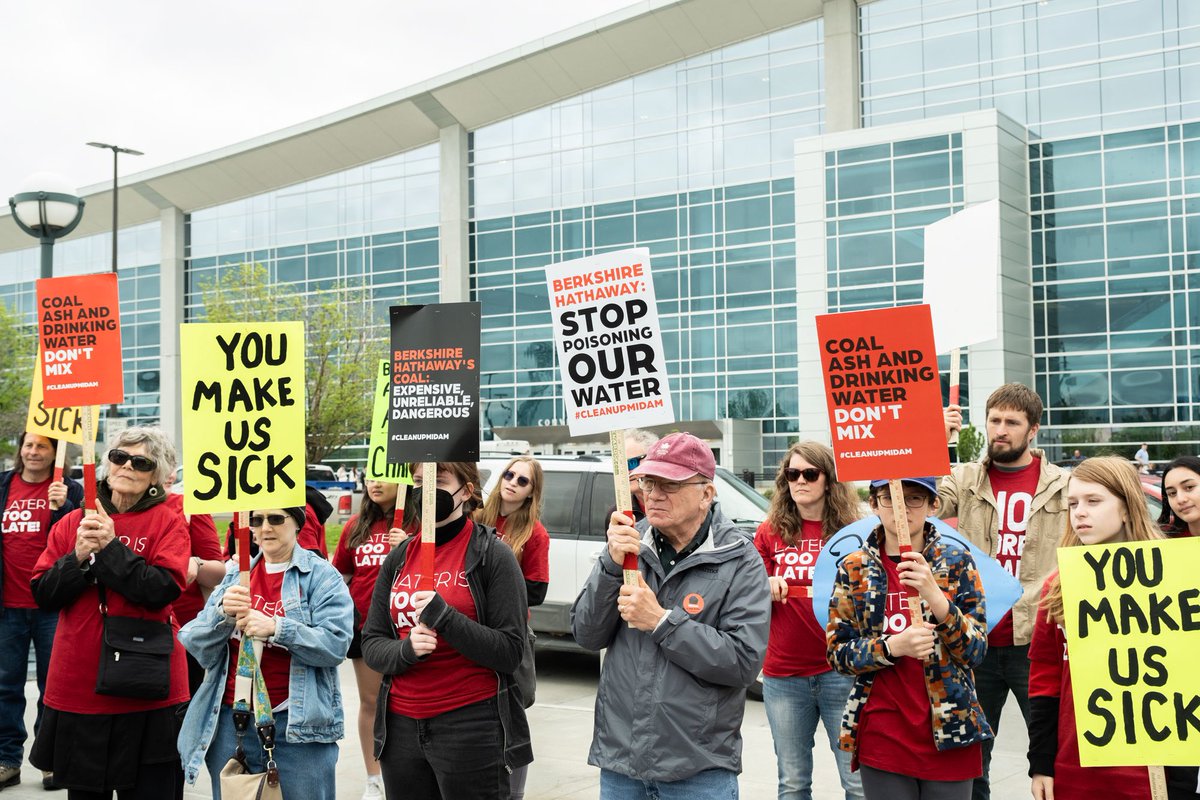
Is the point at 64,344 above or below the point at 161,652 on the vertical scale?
above

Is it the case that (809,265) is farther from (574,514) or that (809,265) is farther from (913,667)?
(913,667)

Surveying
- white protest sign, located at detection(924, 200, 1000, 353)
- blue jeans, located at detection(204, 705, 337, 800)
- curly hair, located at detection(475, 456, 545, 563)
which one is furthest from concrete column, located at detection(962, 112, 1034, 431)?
blue jeans, located at detection(204, 705, 337, 800)

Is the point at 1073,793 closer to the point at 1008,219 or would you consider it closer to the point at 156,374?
the point at 1008,219

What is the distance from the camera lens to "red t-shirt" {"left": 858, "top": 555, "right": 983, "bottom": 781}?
3.94 m

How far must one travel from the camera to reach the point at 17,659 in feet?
23.5

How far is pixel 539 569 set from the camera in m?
6.71

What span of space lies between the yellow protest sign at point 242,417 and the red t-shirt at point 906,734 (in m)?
2.46

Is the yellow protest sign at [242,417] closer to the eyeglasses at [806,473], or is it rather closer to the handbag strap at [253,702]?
the handbag strap at [253,702]

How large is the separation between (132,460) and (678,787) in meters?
3.13

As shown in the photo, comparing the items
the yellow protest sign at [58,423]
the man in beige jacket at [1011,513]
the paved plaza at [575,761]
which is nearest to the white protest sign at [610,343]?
the man in beige jacket at [1011,513]

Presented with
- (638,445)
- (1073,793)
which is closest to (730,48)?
(638,445)

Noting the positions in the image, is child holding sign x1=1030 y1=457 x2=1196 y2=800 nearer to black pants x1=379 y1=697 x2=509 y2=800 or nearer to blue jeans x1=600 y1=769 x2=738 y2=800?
blue jeans x1=600 y1=769 x2=738 y2=800

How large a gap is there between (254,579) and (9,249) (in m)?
66.5

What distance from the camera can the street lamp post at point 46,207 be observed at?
35.2 ft
